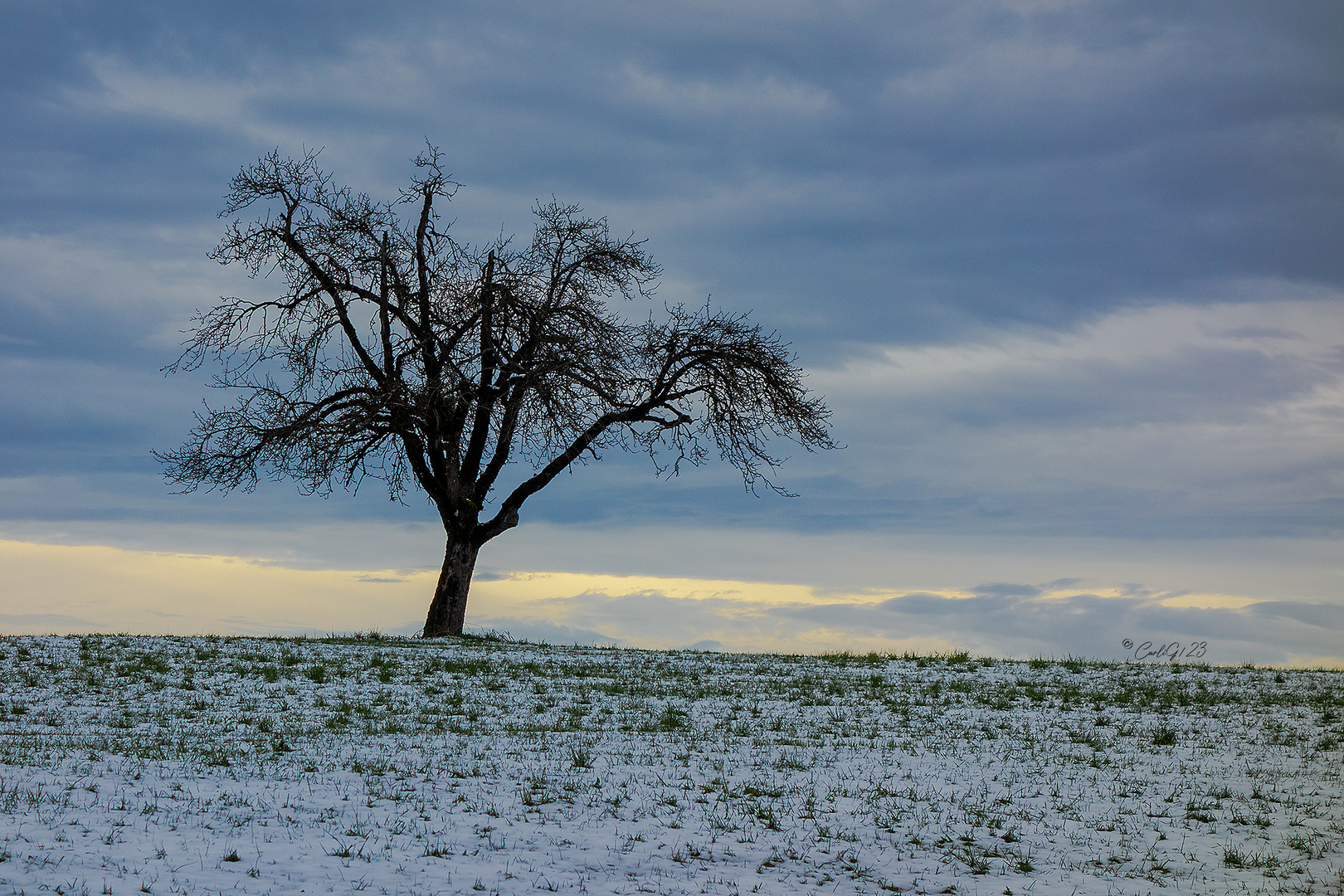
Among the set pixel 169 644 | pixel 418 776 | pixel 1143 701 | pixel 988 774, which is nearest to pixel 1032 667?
pixel 1143 701

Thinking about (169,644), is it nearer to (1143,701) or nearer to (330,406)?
(330,406)

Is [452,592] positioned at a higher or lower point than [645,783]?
higher

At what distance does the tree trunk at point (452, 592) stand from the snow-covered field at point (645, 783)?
6.90m

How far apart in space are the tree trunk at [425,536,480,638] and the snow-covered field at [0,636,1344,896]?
6901 millimetres

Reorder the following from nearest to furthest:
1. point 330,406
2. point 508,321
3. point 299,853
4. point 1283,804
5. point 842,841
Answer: point 299,853 → point 842,841 → point 1283,804 → point 330,406 → point 508,321

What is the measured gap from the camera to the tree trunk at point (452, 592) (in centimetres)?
2344

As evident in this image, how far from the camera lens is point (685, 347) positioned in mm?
24109

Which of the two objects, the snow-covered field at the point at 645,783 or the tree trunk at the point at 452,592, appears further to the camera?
the tree trunk at the point at 452,592

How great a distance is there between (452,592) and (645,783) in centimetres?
1473

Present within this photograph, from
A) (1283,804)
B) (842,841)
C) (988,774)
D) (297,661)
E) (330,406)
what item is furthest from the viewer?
(330,406)

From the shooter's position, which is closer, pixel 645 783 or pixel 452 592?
pixel 645 783

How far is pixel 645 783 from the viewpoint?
31.9 ft

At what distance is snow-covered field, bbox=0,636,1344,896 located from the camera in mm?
7547

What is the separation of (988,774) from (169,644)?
15226 millimetres
